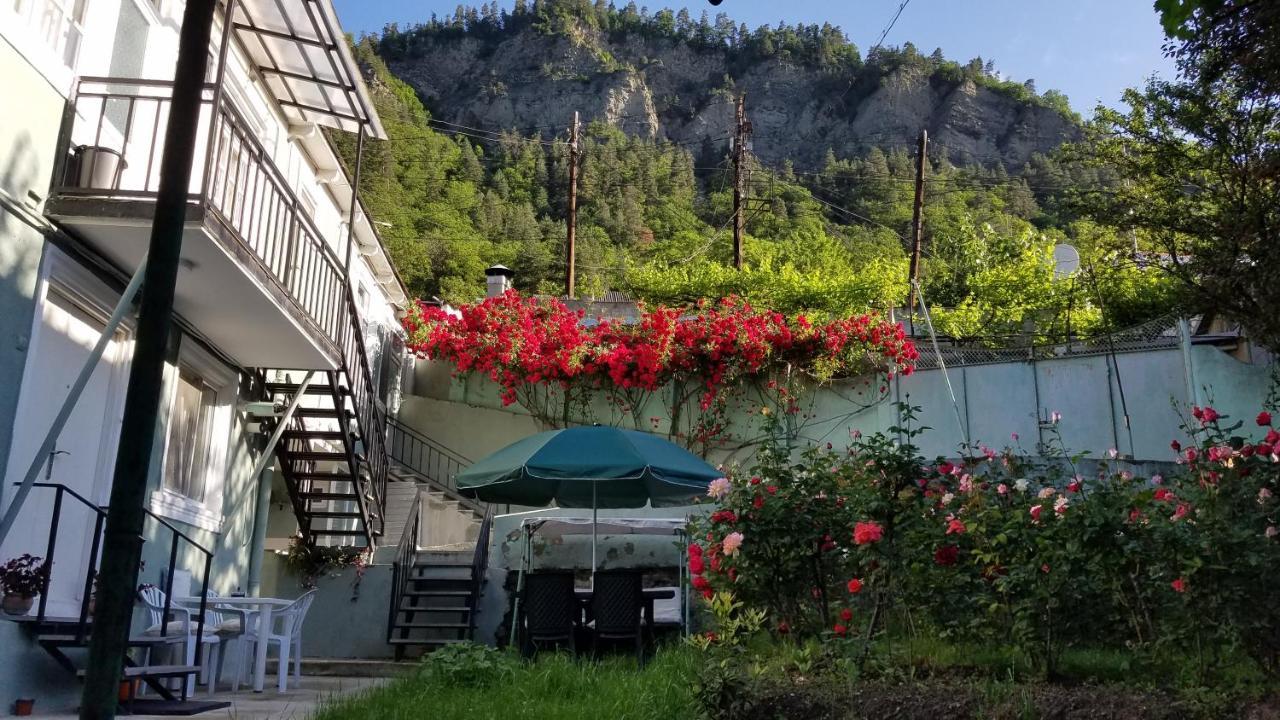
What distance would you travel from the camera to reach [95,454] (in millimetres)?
7523

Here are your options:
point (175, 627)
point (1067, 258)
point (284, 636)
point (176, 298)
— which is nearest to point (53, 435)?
point (176, 298)

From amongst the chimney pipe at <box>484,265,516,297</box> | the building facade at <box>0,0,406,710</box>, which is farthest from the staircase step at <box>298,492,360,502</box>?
the chimney pipe at <box>484,265,516,297</box>

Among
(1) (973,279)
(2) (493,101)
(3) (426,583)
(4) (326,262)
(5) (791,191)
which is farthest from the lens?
(2) (493,101)

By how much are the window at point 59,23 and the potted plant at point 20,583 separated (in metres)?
3.29

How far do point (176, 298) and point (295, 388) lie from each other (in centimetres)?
322

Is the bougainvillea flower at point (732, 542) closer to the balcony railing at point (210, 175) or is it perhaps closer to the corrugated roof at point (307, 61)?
the balcony railing at point (210, 175)

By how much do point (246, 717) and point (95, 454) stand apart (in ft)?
8.76

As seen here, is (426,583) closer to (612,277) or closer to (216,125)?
(216,125)

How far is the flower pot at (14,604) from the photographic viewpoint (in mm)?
5891

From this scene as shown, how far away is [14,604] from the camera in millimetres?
5910

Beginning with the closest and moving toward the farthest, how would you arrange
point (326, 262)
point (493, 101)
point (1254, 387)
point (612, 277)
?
point (326, 262)
point (1254, 387)
point (612, 277)
point (493, 101)

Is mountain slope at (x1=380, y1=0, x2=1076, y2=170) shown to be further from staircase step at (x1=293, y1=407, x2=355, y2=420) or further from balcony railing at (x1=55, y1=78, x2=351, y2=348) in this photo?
balcony railing at (x1=55, y1=78, x2=351, y2=348)

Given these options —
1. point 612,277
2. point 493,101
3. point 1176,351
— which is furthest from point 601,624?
point 493,101

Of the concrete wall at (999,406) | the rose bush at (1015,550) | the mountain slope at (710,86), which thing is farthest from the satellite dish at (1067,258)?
the mountain slope at (710,86)
